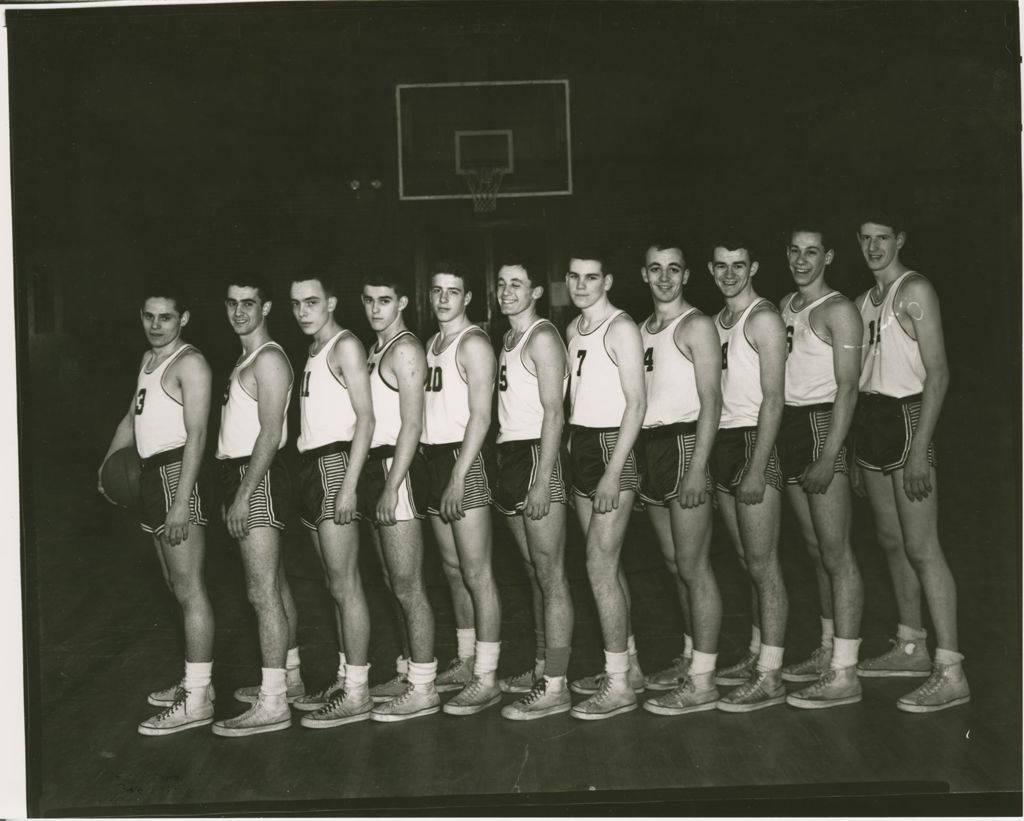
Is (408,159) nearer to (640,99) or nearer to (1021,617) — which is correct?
(640,99)

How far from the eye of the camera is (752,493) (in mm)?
3916

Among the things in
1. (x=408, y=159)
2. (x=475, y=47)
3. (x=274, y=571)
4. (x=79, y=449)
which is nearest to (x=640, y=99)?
(x=475, y=47)

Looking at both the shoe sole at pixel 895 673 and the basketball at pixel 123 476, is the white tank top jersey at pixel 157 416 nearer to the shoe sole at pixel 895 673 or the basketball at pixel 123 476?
the basketball at pixel 123 476

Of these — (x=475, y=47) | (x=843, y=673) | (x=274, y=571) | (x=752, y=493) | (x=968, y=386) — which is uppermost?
(x=475, y=47)

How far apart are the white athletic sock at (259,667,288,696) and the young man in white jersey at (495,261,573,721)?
0.80 meters

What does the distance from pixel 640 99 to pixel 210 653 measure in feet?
8.25

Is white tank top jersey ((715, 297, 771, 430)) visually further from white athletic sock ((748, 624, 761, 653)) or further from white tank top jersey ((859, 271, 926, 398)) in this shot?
white athletic sock ((748, 624, 761, 653))

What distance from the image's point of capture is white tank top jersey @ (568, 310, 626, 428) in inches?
151

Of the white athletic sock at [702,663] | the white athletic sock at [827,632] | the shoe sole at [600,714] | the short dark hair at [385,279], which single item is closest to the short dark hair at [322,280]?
the short dark hair at [385,279]

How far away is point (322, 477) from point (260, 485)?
0.71ft

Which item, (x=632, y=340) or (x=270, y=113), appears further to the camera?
(x=270, y=113)

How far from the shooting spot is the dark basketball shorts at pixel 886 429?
3.96m

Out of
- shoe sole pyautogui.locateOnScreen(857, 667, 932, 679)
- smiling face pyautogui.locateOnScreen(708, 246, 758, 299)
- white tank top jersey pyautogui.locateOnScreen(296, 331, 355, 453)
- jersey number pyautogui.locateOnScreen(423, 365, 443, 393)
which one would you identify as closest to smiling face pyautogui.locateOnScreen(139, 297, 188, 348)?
white tank top jersey pyautogui.locateOnScreen(296, 331, 355, 453)

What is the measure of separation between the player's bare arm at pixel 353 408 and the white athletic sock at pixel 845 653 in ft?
5.87
